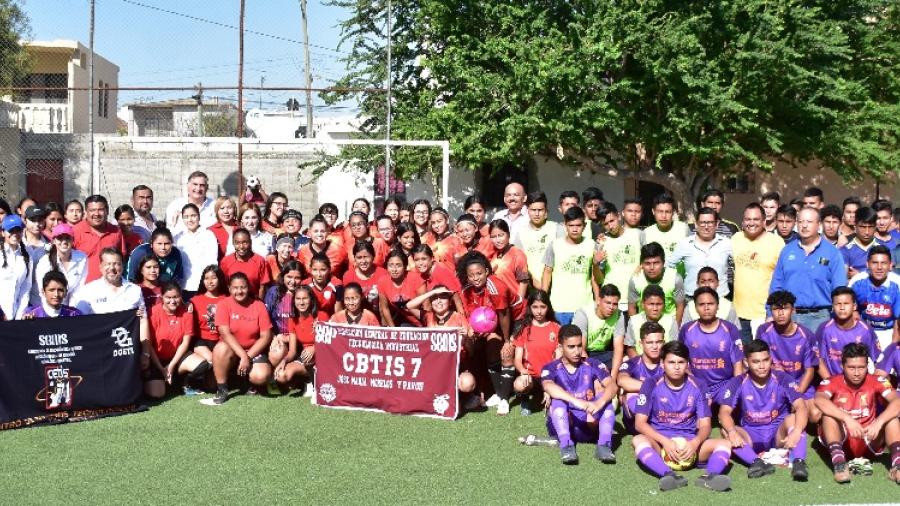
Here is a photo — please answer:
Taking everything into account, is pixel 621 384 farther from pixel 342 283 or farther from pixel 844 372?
pixel 342 283

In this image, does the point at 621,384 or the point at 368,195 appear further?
the point at 368,195

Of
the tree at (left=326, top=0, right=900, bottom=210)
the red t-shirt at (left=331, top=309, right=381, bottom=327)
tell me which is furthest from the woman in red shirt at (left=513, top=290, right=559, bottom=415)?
the tree at (left=326, top=0, right=900, bottom=210)

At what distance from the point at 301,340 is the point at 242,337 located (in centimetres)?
53

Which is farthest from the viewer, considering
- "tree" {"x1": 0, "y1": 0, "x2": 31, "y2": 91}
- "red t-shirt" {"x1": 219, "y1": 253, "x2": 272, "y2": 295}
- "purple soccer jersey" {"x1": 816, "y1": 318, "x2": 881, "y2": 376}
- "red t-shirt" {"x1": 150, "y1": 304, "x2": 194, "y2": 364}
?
"tree" {"x1": 0, "y1": 0, "x2": 31, "y2": 91}

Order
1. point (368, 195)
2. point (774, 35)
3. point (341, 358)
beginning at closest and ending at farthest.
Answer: point (341, 358) < point (774, 35) < point (368, 195)

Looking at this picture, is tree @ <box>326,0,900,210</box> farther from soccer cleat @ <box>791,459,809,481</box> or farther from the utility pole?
soccer cleat @ <box>791,459,809,481</box>

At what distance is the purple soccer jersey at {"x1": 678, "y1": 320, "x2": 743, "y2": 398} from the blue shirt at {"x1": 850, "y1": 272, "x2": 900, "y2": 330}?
1166 mm

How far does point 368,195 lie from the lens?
1853cm

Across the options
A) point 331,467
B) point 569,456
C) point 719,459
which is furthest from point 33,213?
point 719,459

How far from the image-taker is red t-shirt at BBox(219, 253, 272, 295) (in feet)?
27.9

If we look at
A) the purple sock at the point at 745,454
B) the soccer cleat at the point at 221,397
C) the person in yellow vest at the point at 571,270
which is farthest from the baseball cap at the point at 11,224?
the purple sock at the point at 745,454

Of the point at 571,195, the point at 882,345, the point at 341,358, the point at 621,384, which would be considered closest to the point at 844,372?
the point at 882,345

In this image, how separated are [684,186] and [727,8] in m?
4.18

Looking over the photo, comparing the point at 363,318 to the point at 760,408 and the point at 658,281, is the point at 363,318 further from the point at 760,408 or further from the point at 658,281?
the point at 760,408
